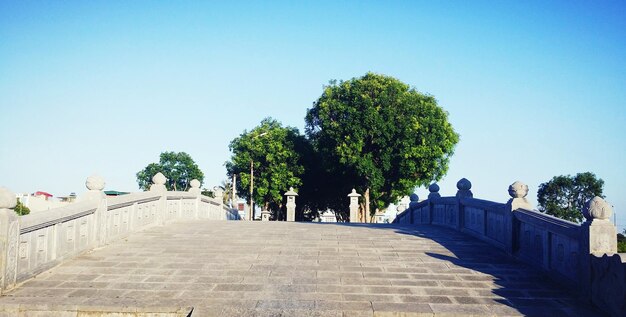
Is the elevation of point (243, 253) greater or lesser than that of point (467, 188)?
lesser

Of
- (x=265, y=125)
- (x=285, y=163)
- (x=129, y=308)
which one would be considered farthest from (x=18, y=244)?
(x=265, y=125)

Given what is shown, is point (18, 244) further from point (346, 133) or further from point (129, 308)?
point (346, 133)

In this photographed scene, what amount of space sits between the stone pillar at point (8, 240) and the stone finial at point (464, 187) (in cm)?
1015

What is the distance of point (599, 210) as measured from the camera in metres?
6.53

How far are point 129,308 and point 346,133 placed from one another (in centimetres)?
2587

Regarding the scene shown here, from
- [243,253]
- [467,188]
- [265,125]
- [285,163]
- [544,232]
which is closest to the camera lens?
[544,232]

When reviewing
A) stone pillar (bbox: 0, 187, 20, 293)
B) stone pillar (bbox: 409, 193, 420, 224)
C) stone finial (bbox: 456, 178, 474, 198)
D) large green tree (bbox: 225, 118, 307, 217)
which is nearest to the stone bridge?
stone pillar (bbox: 0, 187, 20, 293)

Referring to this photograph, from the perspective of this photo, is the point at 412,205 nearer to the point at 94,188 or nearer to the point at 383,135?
the point at 383,135

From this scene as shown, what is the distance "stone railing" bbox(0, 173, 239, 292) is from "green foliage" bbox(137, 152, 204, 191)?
59656mm

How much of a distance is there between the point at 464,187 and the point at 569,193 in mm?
47154

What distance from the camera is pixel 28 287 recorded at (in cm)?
724

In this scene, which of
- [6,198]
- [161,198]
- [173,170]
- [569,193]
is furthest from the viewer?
[173,170]

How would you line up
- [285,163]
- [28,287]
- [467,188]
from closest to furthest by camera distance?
[28,287]
[467,188]
[285,163]

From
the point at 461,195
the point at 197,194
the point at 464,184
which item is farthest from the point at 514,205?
the point at 197,194
